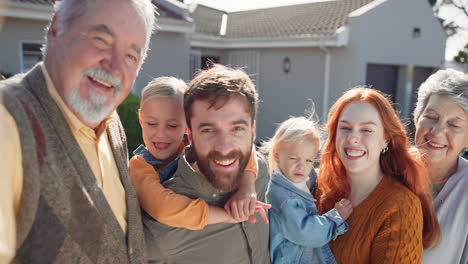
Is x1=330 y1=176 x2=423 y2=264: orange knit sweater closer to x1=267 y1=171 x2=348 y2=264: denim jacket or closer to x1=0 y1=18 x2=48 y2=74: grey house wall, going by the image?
x1=267 y1=171 x2=348 y2=264: denim jacket

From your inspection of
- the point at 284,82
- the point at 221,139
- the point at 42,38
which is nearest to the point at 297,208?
the point at 221,139

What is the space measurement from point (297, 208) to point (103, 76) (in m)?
1.35

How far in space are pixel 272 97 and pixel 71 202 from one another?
11.3 m

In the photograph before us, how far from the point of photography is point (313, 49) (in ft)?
35.7

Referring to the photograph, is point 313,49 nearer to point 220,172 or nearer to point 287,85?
point 287,85

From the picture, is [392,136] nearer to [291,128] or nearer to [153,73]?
[291,128]

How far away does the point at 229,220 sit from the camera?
174 cm

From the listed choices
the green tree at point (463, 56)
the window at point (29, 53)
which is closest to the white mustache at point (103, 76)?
the window at point (29, 53)

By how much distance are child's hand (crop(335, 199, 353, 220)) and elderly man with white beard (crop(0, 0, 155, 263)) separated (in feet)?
4.22

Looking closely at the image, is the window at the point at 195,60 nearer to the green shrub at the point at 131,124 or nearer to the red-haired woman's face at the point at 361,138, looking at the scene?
the green shrub at the point at 131,124

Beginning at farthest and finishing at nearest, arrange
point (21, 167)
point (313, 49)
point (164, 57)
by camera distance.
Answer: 1. point (313, 49)
2. point (164, 57)
3. point (21, 167)

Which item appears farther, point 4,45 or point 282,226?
point 4,45

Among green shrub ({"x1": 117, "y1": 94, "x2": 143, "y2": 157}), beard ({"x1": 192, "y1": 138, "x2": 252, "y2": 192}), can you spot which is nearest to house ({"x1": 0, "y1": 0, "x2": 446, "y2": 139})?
green shrub ({"x1": 117, "y1": 94, "x2": 143, "y2": 157})

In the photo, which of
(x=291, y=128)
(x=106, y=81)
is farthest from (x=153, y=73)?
(x=106, y=81)
